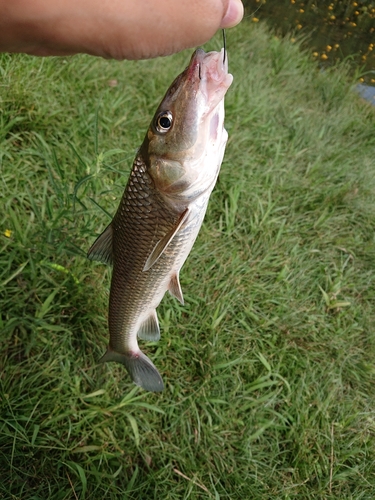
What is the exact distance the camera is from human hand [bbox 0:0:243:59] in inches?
38.5

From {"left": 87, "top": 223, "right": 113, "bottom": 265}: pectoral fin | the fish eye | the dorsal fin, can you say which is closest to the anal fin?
the dorsal fin

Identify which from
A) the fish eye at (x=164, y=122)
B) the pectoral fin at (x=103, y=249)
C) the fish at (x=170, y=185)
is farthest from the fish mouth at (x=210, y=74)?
the pectoral fin at (x=103, y=249)

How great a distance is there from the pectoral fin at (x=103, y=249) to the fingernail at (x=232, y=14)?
84 centimetres

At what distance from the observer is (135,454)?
235 cm

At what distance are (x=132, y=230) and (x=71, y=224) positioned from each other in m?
1.35

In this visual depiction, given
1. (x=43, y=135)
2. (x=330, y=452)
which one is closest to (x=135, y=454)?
A: (x=330, y=452)

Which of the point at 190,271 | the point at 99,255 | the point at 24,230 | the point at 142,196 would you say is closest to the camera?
the point at 142,196

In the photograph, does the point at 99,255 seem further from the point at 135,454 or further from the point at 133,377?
the point at 135,454

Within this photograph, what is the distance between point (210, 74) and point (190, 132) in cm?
19

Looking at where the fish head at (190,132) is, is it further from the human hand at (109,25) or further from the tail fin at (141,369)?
the tail fin at (141,369)

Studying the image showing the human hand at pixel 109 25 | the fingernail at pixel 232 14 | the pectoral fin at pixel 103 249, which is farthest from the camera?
the pectoral fin at pixel 103 249

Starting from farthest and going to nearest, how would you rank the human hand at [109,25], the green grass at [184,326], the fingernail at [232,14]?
the green grass at [184,326] < the fingernail at [232,14] < the human hand at [109,25]

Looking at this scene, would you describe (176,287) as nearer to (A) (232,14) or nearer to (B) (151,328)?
(B) (151,328)

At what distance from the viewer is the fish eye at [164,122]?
1420 mm
